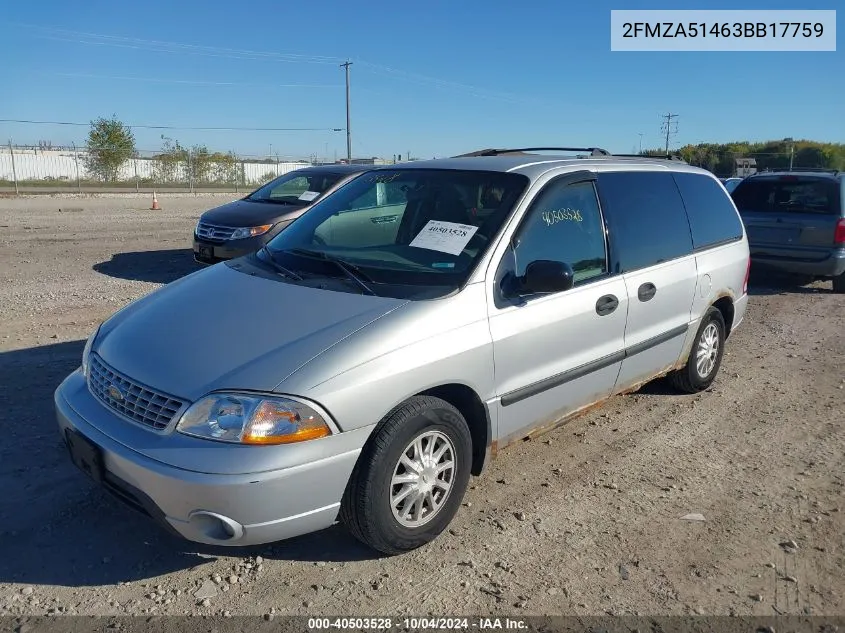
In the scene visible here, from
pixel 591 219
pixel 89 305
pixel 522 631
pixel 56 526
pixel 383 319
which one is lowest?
pixel 522 631

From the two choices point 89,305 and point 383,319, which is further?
point 89,305

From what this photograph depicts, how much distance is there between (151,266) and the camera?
34.9 feet

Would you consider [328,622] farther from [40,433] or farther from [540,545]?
[40,433]

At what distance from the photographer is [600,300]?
4.05 metres

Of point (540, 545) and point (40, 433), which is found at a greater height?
point (40, 433)

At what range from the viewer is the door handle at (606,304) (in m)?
4.04

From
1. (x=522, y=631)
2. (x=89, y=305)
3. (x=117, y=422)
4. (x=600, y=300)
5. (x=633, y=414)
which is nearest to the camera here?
(x=522, y=631)

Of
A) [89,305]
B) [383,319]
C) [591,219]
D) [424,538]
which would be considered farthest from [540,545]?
[89,305]

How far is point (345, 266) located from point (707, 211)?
3203mm

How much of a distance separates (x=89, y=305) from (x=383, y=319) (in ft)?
18.7

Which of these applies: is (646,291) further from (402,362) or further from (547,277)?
(402,362)

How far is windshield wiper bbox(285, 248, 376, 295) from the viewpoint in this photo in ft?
11.4

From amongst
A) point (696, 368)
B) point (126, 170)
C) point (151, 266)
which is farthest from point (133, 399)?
point (126, 170)

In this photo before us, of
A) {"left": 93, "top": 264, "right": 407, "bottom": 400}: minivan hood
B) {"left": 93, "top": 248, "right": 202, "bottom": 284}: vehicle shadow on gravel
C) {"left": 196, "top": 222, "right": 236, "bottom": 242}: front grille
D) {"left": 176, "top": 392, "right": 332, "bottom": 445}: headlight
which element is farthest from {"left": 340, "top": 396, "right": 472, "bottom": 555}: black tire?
{"left": 93, "top": 248, "right": 202, "bottom": 284}: vehicle shadow on gravel
